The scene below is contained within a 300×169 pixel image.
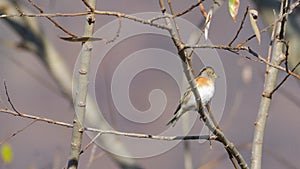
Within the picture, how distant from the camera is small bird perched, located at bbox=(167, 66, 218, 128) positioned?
83.1 inches

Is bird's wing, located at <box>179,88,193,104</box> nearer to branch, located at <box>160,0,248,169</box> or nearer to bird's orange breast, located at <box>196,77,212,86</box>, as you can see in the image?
bird's orange breast, located at <box>196,77,212,86</box>

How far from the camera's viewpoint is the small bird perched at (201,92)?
2111 millimetres

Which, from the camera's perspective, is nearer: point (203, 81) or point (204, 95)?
point (204, 95)

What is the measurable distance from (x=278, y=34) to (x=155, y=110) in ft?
2.43

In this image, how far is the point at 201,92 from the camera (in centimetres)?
226

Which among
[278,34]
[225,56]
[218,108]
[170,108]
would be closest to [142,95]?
[170,108]

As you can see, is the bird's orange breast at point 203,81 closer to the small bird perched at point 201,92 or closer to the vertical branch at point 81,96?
the small bird perched at point 201,92

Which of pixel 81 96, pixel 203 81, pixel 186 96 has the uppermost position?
pixel 203 81

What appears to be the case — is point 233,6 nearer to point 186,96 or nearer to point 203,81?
point 186,96

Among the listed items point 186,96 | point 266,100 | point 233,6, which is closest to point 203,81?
point 186,96

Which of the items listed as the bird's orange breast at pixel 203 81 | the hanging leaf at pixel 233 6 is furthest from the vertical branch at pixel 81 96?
the bird's orange breast at pixel 203 81

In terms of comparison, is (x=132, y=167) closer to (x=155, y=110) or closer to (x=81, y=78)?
(x=155, y=110)

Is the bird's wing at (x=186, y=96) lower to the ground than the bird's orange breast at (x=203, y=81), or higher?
lower

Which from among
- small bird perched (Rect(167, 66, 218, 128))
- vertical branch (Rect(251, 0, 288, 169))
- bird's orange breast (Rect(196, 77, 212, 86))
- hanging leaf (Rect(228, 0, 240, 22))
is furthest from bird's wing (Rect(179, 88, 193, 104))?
hanging leaf (Rect(228, 0, 240, 22))
